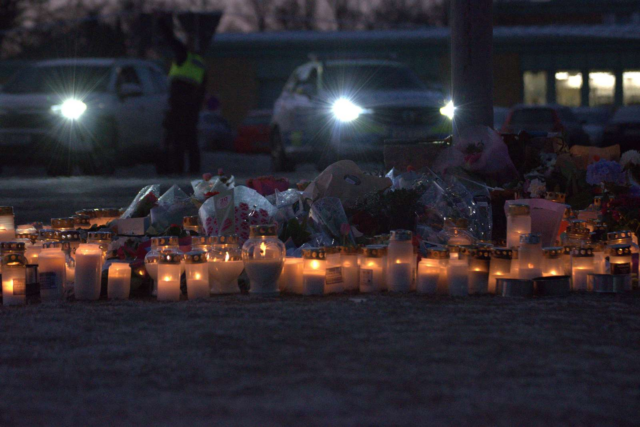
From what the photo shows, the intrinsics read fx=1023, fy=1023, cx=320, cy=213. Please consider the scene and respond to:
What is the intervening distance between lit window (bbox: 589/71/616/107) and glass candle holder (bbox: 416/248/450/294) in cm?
3375

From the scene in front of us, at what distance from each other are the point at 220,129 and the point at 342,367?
28985 mm

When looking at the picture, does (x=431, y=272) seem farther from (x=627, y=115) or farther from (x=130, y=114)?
(x=627, y=115)

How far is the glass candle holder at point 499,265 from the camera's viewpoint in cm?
557

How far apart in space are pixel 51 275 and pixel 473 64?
4.19 m

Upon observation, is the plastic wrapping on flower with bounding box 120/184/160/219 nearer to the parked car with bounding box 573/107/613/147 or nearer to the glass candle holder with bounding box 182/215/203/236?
the glass candle holder with bounding box 182/215/203/236

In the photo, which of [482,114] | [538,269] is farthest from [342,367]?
[482,114]

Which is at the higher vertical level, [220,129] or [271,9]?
[271,9]

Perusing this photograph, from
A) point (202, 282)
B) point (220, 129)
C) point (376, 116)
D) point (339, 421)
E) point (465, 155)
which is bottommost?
point (339, 421)

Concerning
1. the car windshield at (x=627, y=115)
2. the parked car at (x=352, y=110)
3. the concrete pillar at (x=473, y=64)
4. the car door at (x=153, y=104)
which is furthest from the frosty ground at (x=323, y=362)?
the car windshield at (x=627, y=115)

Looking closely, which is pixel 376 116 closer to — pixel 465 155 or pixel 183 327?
pixel 465 155

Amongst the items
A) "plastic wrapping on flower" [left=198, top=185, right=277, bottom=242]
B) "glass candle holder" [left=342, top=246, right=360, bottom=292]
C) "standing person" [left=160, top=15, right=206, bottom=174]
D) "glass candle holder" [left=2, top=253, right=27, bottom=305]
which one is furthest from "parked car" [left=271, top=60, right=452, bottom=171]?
"glass candle holder" [left=2, top=253, right=27, bottom=305]

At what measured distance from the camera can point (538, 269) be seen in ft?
18.2

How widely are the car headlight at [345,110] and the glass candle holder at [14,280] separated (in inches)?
387

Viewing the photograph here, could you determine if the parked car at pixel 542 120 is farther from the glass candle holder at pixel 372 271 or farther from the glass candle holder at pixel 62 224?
the glass candle holder at pixel 372 271
